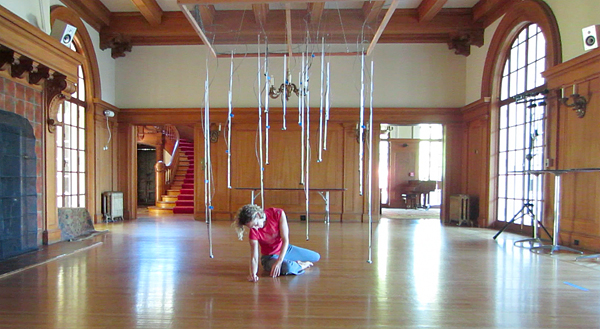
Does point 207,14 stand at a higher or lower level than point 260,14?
lower

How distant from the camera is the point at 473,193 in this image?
770cm

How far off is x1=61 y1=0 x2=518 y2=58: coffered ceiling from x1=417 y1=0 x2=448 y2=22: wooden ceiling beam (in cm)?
2

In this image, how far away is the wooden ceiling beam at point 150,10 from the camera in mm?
6650

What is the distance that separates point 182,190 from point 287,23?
8122mm

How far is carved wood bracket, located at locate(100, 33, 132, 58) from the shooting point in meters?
7.70

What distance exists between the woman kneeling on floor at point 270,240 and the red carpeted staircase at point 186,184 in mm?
7104

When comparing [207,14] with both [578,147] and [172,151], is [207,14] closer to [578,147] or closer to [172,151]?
[578,147]

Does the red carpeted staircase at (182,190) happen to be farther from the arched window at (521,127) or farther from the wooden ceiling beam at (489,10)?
the wooden ceiling beam at (489,10)

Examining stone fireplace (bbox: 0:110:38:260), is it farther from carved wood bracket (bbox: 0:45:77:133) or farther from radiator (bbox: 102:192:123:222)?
radiator (bbox: 102:192:123:222)

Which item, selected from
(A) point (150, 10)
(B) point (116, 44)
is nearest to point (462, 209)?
(A) point (150, 10)

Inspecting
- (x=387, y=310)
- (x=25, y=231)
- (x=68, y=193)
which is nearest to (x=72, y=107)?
(x=68, y=193)

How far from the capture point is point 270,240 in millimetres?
3430

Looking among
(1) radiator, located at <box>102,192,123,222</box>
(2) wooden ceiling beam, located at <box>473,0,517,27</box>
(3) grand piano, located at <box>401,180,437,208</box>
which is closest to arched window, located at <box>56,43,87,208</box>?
(1) radiator, located at <box>102,192,123,222</box>

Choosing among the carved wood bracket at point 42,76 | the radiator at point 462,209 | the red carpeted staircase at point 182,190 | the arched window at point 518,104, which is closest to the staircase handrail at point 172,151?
the red carpeted staircase at point 182,190
